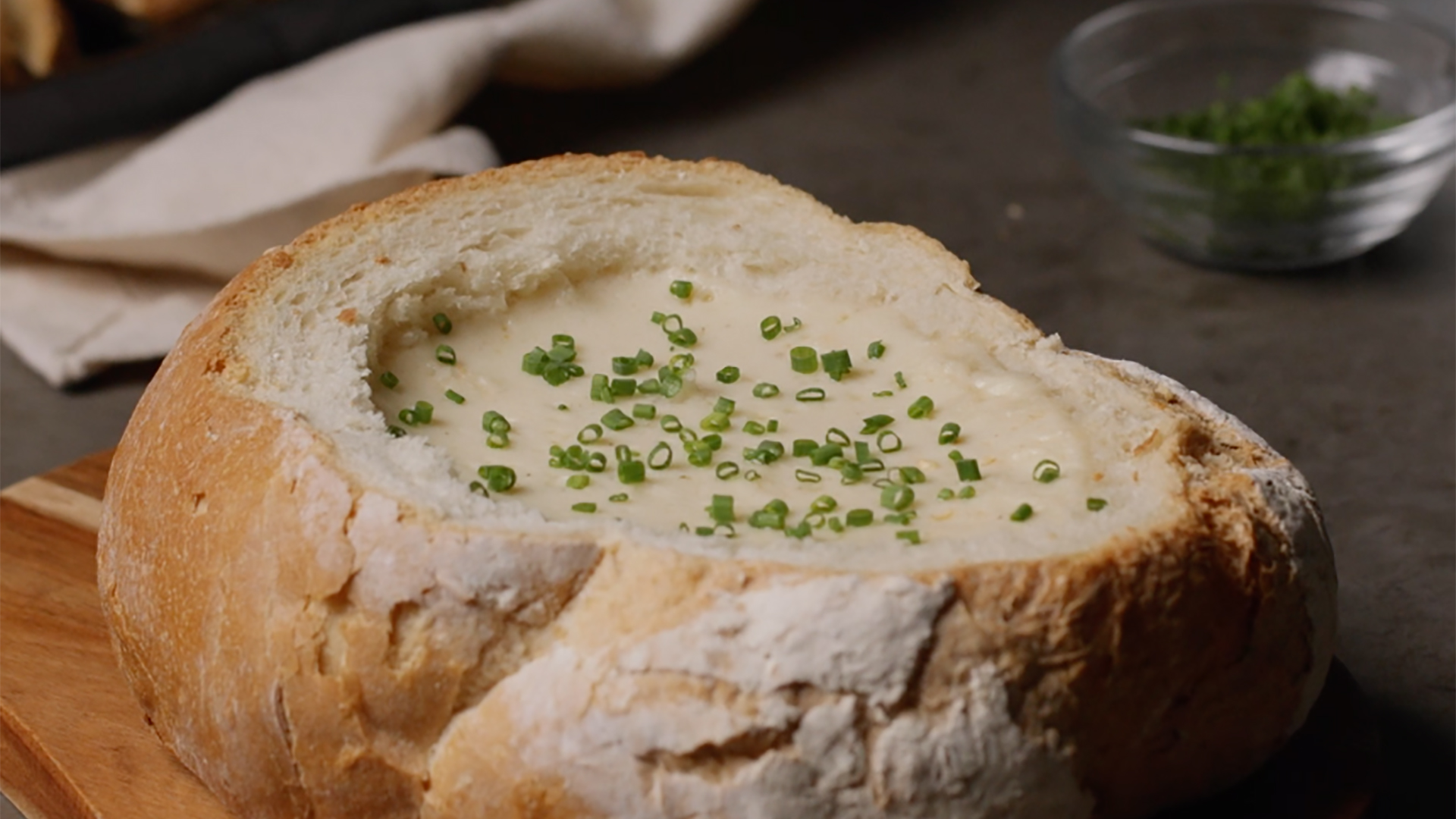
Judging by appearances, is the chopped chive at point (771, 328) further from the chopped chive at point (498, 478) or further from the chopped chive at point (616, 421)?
the chopped chive at point (498, 478)

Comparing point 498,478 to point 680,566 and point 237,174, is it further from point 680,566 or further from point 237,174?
point 237,174

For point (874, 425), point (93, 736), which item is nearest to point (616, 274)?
point (874, 425)

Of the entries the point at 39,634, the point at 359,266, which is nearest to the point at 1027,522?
the point at 359,266

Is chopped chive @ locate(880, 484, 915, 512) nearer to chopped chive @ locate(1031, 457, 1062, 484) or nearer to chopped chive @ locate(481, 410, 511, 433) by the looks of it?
chopped chive @ locate(1031, 457, 1062, 484)

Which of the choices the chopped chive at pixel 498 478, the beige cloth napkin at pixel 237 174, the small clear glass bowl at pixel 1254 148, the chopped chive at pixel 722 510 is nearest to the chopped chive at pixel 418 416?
the chopped chive at pixel 498 478

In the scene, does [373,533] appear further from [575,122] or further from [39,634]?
[575,122]

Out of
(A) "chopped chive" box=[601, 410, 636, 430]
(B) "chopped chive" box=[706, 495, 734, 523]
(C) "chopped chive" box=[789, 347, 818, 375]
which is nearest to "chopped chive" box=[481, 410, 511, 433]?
(A) "chopped chive" box=[601, 410, 636, 430]
